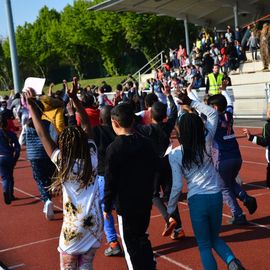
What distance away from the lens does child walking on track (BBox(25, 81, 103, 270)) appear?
377 centimetres

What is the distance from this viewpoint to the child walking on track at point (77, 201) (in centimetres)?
377

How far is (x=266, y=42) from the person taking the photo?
22391 mm

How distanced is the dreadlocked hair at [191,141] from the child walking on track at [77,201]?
1008 mm

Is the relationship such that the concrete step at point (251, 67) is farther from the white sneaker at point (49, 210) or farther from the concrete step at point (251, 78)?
the white sneaker at point (49, 210)

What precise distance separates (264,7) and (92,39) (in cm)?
2841

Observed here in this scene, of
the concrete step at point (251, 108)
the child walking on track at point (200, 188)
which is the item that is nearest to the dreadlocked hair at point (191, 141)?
the child walking on track at point (200, 188)

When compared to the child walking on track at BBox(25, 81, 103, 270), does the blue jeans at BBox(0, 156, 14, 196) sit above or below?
below

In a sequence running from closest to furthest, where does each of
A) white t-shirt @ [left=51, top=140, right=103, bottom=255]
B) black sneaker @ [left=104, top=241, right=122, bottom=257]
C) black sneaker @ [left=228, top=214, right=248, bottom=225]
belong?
white t-shirt @ [left=51, top=140, right=103, bottom=255] < black sneaker @ [left=104, top=241, right=122, bottom=257] < black sneaker @ [left=228, top=214, right=248, bottom=225]

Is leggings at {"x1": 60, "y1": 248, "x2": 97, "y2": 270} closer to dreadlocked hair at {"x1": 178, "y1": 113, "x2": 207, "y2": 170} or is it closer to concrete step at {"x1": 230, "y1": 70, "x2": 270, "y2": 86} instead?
dreadlocked hair at {"x1": 178, "y1": 113, "x2": 207, "y2": 170}

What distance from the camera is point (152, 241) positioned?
6449 millimetres

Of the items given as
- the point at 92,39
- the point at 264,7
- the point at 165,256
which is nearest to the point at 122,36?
the point at 92,39

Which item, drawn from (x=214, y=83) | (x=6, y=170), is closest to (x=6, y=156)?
(x=6, y=170)

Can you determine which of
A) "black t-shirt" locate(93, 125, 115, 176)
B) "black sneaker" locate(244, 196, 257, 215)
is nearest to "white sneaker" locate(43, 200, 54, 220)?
"black t-shirt" locate(93, 125, 115, 176)

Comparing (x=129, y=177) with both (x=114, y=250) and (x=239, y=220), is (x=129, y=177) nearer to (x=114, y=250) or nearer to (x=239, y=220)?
(x=114, y=250)
